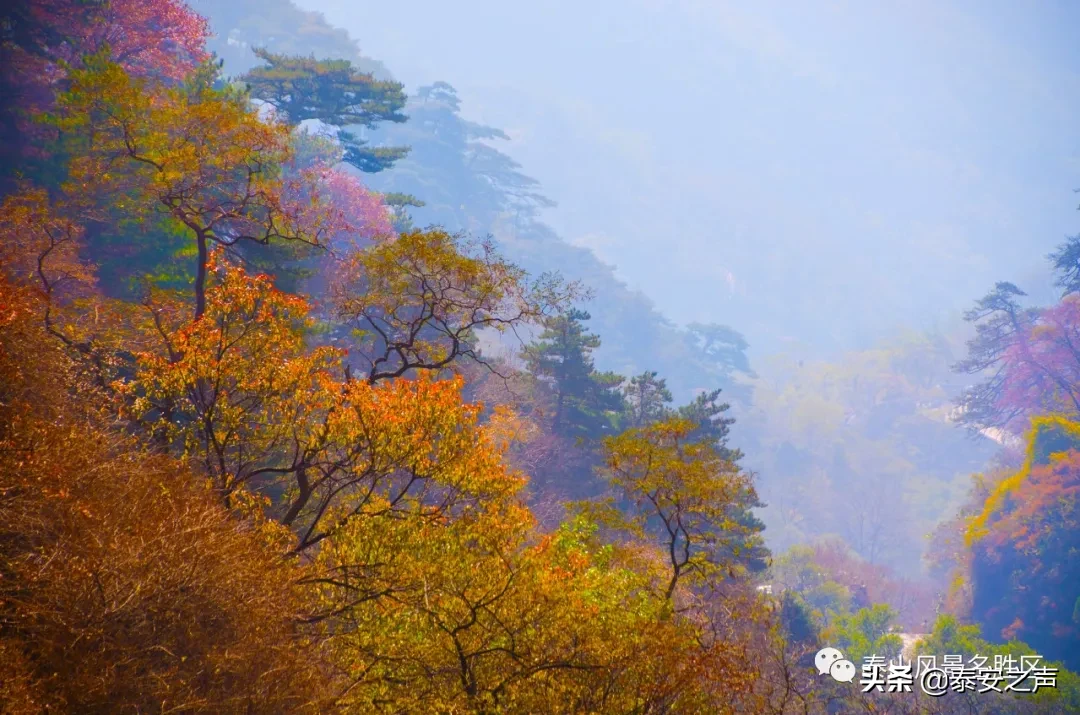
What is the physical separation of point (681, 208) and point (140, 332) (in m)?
173

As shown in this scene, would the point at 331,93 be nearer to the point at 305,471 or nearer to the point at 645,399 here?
the point at 645,399

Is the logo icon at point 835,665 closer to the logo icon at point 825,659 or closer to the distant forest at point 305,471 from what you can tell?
the logo icon at point 825,659

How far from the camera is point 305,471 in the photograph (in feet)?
38.3

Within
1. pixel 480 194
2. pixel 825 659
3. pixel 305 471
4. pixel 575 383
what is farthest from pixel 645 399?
pixel 480 194

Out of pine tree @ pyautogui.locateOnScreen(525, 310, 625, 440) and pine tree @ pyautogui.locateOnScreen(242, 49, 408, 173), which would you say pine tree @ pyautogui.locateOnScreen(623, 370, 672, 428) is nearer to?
pine tree @ pyautogui.locateOnScreen(525, 310, 625, 440)

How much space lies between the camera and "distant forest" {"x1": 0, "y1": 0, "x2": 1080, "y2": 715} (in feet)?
23.0

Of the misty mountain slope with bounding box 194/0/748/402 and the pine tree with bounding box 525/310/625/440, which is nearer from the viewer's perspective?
the pine tree with bounding box 525/310/625/440

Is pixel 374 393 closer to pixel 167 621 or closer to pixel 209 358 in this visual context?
pixel 209 358

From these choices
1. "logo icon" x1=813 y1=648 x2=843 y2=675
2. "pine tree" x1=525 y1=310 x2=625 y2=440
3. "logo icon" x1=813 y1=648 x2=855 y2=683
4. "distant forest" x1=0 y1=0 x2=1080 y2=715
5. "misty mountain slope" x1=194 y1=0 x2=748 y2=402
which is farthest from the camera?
"misty mountain slope" x1=194 y1=0 x2=748 y2=402

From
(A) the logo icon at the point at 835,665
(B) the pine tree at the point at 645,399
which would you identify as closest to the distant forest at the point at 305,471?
(B) the pine tree at the point at 645,399

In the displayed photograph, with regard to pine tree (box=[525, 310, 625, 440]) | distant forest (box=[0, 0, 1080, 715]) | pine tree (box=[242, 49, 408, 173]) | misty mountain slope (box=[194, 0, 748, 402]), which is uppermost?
misty mountain slope (box=[194, 0, 748, 402])

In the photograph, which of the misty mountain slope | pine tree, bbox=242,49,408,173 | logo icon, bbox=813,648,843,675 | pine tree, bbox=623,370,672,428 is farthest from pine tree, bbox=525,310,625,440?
the misty mountain slope

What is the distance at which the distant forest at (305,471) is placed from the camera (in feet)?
23.0

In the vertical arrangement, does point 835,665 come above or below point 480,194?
below
